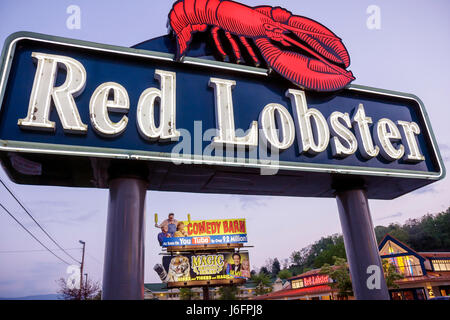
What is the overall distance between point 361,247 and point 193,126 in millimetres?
3867

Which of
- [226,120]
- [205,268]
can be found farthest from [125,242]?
[205,268]

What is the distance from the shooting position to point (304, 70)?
6.82 metres

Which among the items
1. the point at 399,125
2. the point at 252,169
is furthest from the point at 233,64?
the point at 399,125

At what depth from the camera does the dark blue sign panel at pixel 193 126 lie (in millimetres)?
4555

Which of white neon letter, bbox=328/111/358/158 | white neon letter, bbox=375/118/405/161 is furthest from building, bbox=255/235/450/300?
white neon letter, bbox=328/111/358/158

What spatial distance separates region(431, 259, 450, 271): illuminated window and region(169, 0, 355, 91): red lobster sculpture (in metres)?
34.9

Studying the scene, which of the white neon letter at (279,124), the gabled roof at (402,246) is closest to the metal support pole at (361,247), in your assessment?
the white neon letter at (279,124)

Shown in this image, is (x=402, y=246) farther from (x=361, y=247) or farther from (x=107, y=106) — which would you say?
(x=107, y=106)

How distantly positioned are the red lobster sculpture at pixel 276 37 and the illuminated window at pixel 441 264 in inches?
1373

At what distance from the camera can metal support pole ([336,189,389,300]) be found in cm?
573

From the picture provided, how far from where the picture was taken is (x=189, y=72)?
584 centimetres

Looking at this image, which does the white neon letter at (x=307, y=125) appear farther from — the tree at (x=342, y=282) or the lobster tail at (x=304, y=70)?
the tree at (x=342, y=282)

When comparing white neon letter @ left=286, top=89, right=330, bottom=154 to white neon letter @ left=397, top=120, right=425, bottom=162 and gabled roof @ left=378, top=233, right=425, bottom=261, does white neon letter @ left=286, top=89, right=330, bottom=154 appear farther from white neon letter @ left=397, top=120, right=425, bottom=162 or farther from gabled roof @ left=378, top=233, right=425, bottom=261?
gabled roof @ left=378, top=233, right=425, bottom=261
